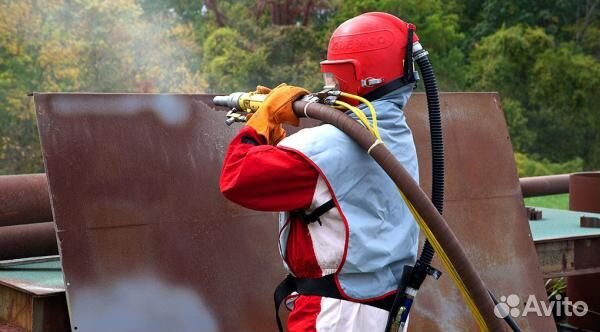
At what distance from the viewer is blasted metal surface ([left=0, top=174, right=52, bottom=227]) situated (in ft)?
13.2

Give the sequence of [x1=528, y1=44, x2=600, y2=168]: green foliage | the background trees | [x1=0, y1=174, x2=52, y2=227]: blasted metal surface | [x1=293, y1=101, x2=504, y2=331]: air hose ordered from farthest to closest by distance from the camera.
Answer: [x1=528, y1=44, x2=600, y2=168]: green foliage → the background trees → [x1=0, y1=174, x2=52, y2=227]: blasted metal surface → [x1=293, y1=101, x2=504, y2=331]: air hose

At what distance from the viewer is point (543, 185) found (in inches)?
290

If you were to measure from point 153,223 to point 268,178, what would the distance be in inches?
49.9

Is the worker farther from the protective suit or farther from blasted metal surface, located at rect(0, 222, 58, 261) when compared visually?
blasted metal surface, located at rect(0, 222, 58, 261)

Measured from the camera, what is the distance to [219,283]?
359 cm

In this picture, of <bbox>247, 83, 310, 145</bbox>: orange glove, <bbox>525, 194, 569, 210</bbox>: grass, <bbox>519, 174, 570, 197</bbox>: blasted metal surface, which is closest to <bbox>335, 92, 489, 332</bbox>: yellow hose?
<bbox>247, 83, 310, 145</bbox>: orange glove

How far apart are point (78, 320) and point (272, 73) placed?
496 inches

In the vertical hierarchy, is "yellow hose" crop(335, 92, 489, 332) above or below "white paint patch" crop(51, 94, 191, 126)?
below

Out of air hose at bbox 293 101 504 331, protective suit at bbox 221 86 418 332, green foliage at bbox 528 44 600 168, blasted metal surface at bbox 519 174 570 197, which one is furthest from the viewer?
green foliage at bbox 528 44 600 168


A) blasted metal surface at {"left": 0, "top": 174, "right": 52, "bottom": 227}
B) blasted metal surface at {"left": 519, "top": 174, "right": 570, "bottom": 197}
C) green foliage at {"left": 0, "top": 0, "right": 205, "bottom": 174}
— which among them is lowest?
blasted metal surface at {"left": 0, "top": 174, "right": 52, "bottom": 227}

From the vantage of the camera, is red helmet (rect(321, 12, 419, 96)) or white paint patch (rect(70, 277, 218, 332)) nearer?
red helmet (rect(321, 12, 419, 96))

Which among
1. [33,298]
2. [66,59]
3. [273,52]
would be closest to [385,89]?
[33,298]

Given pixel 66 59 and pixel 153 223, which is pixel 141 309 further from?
pixel 66 59

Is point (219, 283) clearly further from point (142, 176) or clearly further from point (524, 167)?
point (524, 167)
